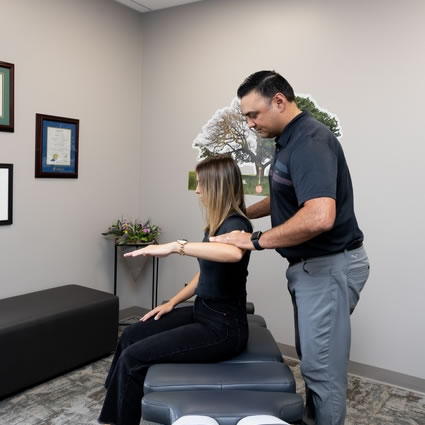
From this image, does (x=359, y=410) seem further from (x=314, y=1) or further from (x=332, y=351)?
(x=314, y=1)

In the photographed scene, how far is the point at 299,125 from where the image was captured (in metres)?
1.67

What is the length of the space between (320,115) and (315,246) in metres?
1.49

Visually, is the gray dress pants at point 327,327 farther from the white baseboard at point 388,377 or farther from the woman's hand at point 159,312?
the white baseboard at point 388,377

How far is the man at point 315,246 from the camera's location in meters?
1.58

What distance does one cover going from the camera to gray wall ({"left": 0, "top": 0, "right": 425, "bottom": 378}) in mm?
2660

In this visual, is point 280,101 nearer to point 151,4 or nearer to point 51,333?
point 51,333

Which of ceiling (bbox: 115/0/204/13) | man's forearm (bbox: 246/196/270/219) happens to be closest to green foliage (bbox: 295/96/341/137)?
man's forearm (bbox: 246/196/270/219)

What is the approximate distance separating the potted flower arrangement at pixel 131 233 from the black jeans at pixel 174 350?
1507 mm

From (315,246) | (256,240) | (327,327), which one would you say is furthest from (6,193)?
(327,327)

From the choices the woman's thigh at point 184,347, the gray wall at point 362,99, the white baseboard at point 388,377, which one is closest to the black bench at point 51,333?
the woman's thigh at point 184,347

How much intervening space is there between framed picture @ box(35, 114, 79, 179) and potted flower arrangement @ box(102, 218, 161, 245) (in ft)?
1.64

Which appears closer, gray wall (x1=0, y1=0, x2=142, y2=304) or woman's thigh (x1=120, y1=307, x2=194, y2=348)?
woman's thigh (x1=120, y1=307, x2=194, y2=348)

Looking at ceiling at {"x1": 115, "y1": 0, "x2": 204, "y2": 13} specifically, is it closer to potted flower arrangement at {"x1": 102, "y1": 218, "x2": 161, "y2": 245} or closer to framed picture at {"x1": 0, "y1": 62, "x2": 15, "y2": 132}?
framed picture at {"x1": 0, "y1": 62, "x2": 15, "y2": 132}

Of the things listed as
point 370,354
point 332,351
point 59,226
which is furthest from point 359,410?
point 59,226
